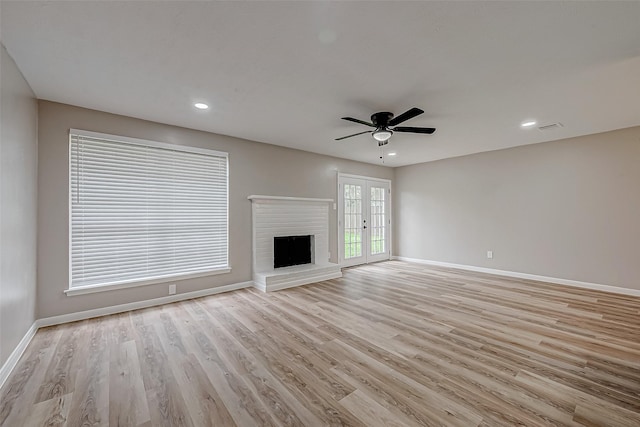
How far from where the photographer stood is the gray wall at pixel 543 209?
4137 mm

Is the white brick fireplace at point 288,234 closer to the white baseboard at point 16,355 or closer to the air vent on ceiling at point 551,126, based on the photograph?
the white baseboard at point 16,355

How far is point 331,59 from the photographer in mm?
2258

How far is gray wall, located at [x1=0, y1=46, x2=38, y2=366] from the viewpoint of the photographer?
6.71 ft

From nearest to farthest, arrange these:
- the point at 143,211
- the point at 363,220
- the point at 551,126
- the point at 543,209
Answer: the point at 143,211 < the point at 551,126 < the point at 543,209 < the point at 363,220

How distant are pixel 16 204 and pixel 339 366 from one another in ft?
10.3

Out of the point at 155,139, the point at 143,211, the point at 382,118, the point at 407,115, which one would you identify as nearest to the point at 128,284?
the point at 143,211

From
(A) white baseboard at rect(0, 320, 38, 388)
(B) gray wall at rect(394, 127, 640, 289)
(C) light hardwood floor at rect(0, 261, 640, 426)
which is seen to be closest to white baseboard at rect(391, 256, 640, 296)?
(B) gray wall at rect(394, 127, 640, 289)

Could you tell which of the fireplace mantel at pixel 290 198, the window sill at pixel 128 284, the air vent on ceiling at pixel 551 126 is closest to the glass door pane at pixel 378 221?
the fireplace mantel at pixel 290 198

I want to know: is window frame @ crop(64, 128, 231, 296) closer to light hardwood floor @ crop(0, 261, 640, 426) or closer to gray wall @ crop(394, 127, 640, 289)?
light hardwood floor @ crop(0, 261, 640, 426)

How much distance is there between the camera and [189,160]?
158 inches

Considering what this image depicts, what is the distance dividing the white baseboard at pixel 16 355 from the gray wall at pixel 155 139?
334 millimetres

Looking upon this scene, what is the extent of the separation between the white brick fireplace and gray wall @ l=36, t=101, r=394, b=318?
161 millimetres

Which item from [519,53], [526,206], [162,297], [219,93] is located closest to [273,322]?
[162,297]

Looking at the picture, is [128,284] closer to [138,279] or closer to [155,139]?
[138,279]
